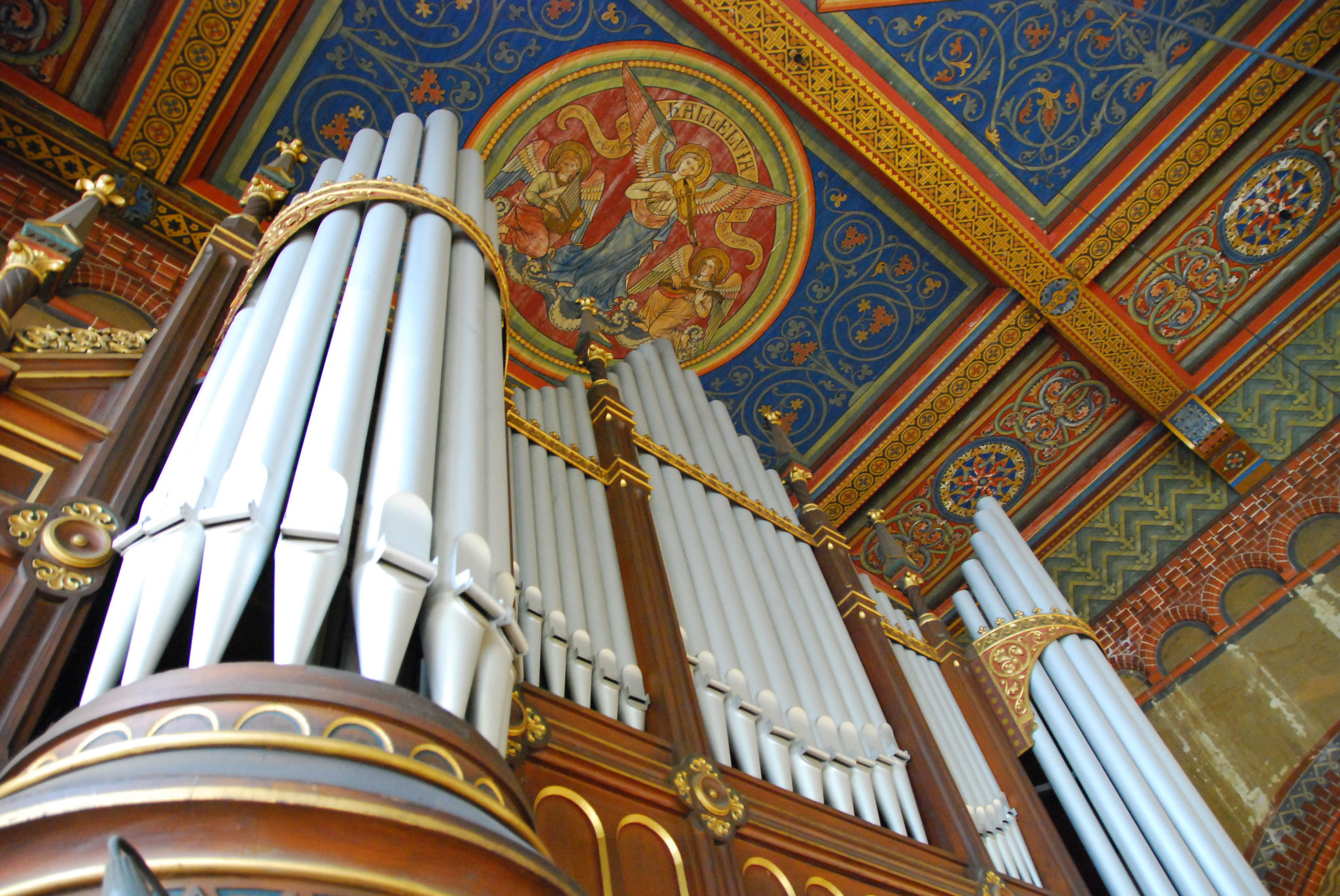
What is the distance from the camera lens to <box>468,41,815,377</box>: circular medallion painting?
6.29 metres

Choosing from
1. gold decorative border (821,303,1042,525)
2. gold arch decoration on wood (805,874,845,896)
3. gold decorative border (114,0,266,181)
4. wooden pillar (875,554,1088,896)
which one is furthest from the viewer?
gold decorative border (821,303,1042,525)

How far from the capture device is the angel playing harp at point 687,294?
278 inches

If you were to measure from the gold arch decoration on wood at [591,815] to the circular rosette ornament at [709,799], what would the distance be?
0.86 ft

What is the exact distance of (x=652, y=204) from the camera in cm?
677

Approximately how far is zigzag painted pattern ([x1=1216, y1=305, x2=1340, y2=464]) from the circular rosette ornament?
6234 millimetres

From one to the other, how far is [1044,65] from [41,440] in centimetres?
649

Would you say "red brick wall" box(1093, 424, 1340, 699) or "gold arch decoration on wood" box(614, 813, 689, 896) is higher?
"red brick wall" box(1093, 424, 1340, 699)

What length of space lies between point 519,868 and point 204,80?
16.4ft

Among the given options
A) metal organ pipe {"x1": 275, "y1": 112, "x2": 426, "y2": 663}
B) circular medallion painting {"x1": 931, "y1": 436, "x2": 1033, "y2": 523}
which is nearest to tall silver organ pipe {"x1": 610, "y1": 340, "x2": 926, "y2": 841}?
metal organ pipe {"x1": 275, "y1": 112, "x2": 426, "y2": 663}

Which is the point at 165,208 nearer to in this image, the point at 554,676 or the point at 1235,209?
the point at 554,676

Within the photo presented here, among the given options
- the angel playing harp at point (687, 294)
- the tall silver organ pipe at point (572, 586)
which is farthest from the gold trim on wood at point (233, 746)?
the angel playing harp at point (687, 294)

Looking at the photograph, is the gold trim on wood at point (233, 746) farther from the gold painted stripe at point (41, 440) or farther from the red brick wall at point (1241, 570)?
the red brick wall at point (1241, 570)

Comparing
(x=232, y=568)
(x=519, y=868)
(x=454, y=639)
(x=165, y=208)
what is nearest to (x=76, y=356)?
(x=232, y=568)

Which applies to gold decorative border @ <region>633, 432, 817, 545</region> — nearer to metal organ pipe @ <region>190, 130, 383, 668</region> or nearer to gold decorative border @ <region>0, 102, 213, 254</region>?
metal organ pipe @ <region>190, 130, 383, 668</region>
